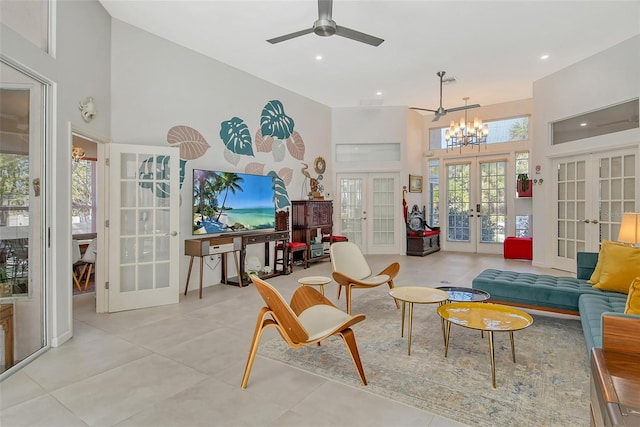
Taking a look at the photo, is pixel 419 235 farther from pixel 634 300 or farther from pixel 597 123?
pixel 634 300

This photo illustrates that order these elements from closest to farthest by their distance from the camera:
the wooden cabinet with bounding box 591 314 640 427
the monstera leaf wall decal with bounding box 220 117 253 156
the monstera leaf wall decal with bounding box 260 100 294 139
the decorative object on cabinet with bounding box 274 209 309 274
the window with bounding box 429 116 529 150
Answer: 1. the wooden cabinet with bounding box 591 314 640 427
2. the monstera leaf wall decal with bounding box 220 117 253 156
3. the decorative object on cabinet with bounding box 274 209 309 274
4. the monstera leaf wall decal with bounding box 260 100 294 139
5. the window with bounding box 429 116 529 150

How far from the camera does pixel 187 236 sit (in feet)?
16.0

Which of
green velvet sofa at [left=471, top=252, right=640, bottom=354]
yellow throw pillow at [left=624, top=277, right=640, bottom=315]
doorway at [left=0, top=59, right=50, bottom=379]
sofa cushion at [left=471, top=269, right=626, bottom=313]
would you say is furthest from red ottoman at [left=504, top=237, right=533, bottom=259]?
doorway at [left=0, top=59, right=50, bottom=379]

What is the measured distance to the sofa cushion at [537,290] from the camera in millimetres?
3289

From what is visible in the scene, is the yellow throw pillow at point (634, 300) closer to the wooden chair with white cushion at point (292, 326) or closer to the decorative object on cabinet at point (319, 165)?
the wooden chair with white cushion at point (292, 326)

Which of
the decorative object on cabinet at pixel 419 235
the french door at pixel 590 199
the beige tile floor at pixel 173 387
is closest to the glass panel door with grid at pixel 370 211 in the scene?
the decorative object on cabinet at pixel 419 235

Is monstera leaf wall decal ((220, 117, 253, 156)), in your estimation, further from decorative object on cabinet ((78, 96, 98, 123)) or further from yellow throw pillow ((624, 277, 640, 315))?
yellow throw pillow ((624, 277, 640, 315))

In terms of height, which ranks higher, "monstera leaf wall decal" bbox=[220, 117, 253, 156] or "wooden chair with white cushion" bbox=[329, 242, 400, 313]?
"monstera leaf wall decal" bbox=[220, 117, 253, 156]

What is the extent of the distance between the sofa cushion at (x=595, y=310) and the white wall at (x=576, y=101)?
2813 mm

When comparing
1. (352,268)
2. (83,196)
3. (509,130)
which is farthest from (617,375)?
(83,196)

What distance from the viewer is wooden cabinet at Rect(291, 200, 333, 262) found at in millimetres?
6707

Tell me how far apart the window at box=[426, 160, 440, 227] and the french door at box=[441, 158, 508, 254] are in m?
0.23

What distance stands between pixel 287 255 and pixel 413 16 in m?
4.11

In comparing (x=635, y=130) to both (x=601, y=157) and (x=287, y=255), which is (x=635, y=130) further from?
(x=287, y=255)
